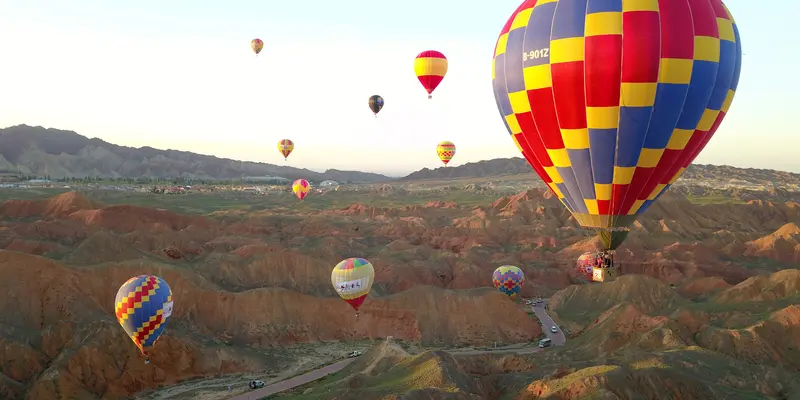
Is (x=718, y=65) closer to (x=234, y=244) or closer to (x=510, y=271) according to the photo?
(x=510, y=271)

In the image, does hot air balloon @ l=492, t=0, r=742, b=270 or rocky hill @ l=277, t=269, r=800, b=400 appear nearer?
hot air balloon @ l=492, t=0, r=742, b=270

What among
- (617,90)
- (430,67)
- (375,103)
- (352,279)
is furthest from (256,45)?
(617,90)

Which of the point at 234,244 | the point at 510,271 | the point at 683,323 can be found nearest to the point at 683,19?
the point at 683,323

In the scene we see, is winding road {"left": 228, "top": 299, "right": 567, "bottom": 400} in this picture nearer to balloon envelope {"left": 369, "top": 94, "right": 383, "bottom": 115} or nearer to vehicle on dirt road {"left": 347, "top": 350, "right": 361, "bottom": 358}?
vehicle on dirt road {"left": 347, "top": 350, "right": 361, "bottom": 358}

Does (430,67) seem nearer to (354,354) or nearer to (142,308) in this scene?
(354,354)

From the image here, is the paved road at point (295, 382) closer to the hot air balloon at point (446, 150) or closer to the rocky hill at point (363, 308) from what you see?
the rocky hill at point (363, 308)

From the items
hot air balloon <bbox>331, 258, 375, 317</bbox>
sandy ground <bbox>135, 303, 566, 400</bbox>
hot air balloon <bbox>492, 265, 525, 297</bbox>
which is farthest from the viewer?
hot air balloon <bbox>492, 265, 525, 297</bbox>

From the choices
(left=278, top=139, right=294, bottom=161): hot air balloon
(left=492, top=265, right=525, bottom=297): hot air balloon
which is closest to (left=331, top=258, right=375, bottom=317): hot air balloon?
(left=492, top=265, right=525, bottom=297): hot air balloon
